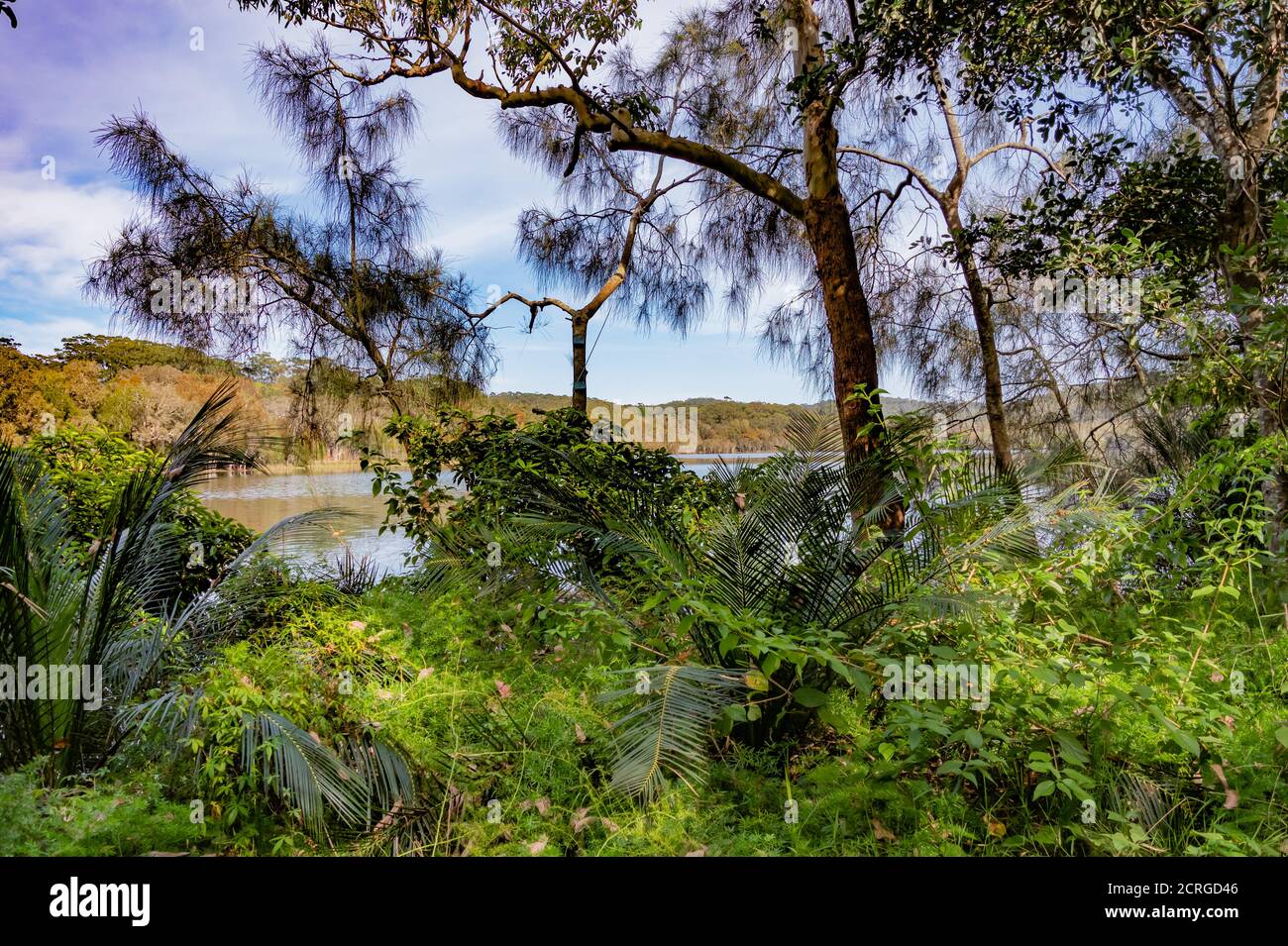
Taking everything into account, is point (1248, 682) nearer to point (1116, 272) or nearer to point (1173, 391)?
point (1173, 391)

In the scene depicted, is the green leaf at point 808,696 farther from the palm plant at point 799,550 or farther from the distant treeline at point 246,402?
the distant treeline at point 246,402

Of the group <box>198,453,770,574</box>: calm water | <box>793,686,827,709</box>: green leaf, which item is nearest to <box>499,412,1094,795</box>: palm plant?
<box>793,686,827,709</box>: green leaf

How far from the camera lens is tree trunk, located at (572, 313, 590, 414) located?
15.8 feet

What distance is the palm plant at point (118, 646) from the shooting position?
1.76 m

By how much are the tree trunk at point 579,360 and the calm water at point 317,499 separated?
1048 millimetres

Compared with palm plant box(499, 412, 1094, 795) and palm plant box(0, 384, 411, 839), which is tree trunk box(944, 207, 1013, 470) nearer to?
palm plant box(499, 412, 1094, 795)

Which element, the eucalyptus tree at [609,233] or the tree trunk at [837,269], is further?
the eucalyptus tree at [609,233]

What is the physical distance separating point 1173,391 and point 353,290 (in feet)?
15.1

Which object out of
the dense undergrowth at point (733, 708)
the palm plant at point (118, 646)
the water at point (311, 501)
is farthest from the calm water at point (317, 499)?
the palm plant at point (118, 646)

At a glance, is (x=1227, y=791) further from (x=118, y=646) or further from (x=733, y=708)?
(x=118, y=646)

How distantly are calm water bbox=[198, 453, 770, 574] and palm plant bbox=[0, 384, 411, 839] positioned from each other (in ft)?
3.81

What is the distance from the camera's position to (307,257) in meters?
4.89
